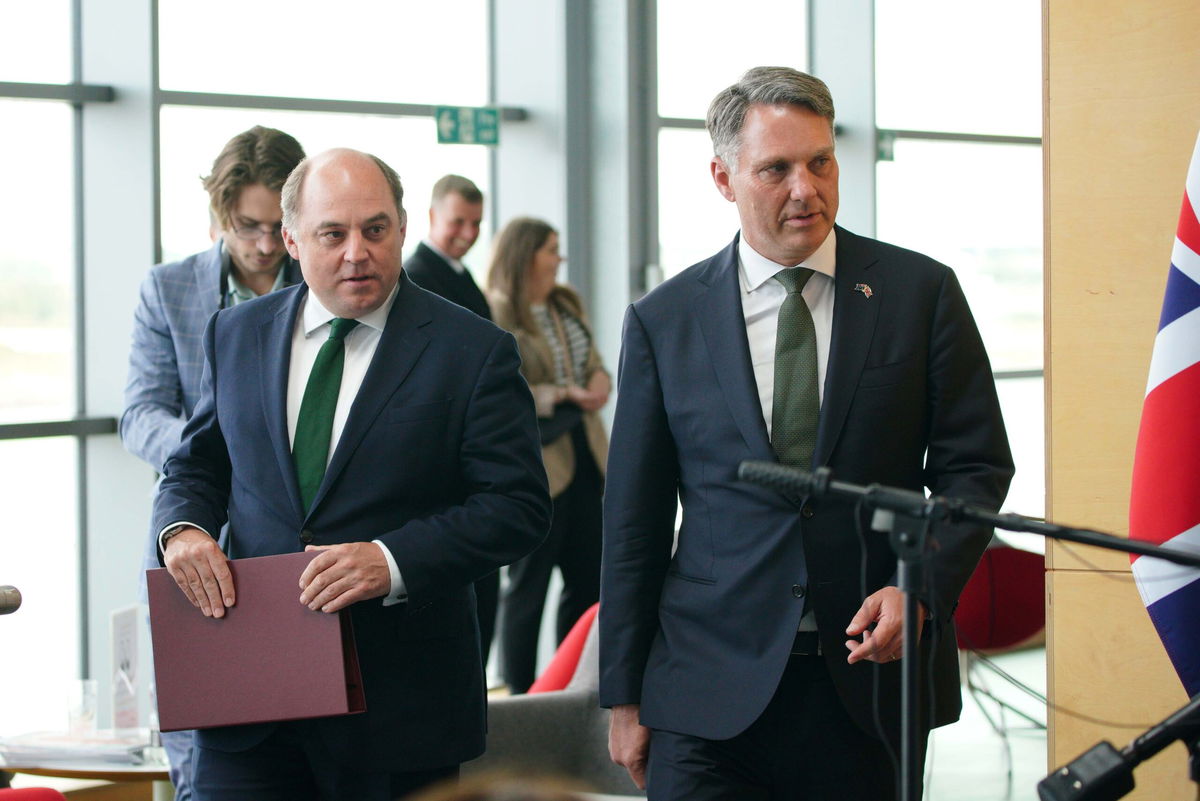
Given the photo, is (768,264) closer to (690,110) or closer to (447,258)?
(447,258)

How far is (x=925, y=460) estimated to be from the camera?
239 cm

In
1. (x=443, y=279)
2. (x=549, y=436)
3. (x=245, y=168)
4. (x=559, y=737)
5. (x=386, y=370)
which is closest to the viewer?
(x=386, y=370)

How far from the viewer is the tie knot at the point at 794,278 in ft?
7.45

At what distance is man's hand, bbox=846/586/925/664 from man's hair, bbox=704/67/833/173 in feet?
2.40

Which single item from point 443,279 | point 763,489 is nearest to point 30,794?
point 763,489

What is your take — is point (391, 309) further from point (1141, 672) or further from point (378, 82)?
point (378, 82)

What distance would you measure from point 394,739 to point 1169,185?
1.79 m

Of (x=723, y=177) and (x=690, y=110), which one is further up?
(x=690, y=110)

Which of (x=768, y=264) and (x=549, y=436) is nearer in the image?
(x=768, y=264)

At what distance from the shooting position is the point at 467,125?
6.60 metres

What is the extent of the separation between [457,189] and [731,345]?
11.2 feet

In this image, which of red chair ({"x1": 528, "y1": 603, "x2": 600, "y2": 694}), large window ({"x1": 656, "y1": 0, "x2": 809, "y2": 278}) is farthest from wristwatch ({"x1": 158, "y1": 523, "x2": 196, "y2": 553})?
large window ({"x1": 656, "y1": 0, "x2": 809, "y2": 278})

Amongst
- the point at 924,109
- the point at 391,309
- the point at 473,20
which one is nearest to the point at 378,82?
the point at 473,20

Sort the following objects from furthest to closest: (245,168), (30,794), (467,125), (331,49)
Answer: (467,125) < (331,49) < (245,168) < (30,794)
